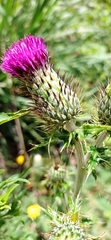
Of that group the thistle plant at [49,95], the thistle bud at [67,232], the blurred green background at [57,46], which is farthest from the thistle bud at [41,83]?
the blurred green background at [57,46]

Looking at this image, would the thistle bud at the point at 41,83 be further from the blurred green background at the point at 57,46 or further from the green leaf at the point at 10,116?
the blurred green background at the point at 57,46

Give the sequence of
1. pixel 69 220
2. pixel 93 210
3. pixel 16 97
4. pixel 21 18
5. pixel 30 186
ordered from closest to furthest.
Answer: pixel 69 220 < pixel 93 210 < pixel 30 186 < pixel 16 97 < pixel 21 18

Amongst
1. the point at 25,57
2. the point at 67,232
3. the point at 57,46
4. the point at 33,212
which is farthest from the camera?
the point at 57,46

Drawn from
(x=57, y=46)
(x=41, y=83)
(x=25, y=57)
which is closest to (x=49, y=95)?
(x=41, y=83)

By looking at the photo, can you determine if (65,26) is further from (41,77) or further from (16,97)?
(41,77)

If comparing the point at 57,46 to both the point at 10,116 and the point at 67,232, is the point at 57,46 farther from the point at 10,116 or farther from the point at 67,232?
the point at 67,232

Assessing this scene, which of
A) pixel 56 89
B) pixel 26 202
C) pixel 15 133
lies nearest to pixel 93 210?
pixel 26 202

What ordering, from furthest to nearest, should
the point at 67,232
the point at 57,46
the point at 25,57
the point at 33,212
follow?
1. the point at 57,46
2. the point at 33,212
3. the point at 25,57
4. the point at 67,232

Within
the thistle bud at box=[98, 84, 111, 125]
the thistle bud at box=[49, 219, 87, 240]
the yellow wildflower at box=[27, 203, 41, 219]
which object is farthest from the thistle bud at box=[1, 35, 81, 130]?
the yellow wildflower at box=[27, 203, 41, 219]
